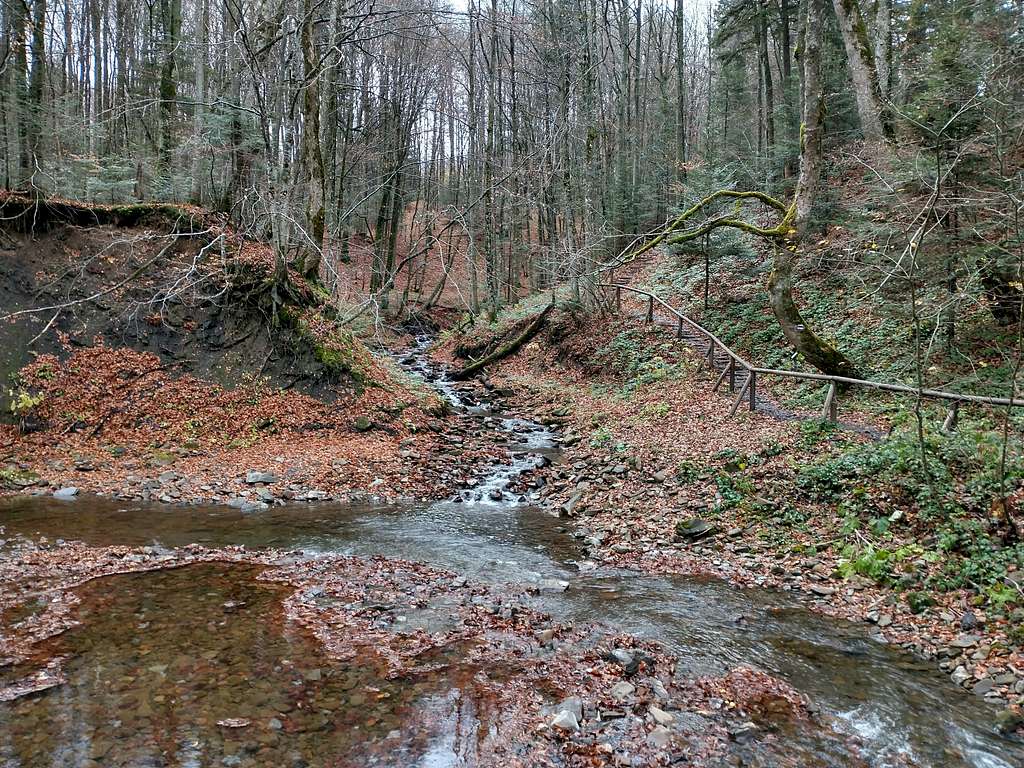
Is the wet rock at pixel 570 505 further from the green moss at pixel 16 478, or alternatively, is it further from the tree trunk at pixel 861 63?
the tree trunk at pixel 861 63

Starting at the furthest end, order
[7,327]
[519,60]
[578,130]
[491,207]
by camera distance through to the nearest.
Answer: [519,60] < [491,207] < [578,130] < [7,327]

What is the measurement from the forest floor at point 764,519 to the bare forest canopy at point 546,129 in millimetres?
3054

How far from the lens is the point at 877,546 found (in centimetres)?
778

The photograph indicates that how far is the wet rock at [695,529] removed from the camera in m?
9.00

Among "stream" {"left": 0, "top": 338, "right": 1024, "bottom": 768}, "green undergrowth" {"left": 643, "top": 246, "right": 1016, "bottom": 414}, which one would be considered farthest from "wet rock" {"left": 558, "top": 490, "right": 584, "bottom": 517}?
"green undergrowth" {"left": 643, "top": 246, "right": 1016, "bottom": 414}

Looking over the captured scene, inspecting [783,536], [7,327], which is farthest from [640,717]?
[7,327]

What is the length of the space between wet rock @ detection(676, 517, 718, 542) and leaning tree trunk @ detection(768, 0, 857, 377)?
18.5ft

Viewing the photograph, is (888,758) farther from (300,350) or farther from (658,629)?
(300,350)

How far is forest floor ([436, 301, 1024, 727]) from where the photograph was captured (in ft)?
20.5

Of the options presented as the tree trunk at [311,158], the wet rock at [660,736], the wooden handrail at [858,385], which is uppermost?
the tree trunk at [311,158]

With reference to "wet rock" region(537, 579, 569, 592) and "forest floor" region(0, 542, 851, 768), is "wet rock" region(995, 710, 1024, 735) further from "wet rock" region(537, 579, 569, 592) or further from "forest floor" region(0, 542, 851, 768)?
"wet rock" region(537, 579, 569, 592)

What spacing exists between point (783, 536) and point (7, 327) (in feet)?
51.5

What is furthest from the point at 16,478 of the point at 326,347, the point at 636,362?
the point at 636,362

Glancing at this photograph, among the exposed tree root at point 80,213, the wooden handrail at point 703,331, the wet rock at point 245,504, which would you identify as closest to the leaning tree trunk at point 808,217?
the wooden handrail at point 703,331
